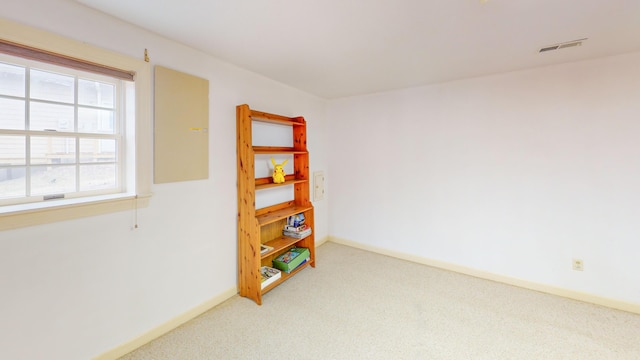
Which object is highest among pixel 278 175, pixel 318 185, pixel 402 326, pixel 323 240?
pixel 278 175

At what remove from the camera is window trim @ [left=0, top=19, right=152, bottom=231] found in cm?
134

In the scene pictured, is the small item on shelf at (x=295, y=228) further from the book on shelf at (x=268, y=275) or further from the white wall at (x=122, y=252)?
the white wall at (x=122, y=252)

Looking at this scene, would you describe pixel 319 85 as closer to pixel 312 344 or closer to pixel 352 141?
pixel 352 141

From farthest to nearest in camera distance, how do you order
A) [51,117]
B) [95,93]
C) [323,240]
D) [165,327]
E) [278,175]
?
[323,240]
[278,175]
[165,327]
[95,93]
[51,117]

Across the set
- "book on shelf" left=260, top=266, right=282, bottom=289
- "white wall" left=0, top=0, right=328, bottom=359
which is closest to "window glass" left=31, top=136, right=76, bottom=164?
"white wall" left=0, top=0, right=328, bottom=359

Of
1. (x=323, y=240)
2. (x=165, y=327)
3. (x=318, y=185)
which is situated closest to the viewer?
(x=165, y=327)

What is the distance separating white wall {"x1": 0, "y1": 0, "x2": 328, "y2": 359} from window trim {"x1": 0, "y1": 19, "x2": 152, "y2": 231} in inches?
2.0

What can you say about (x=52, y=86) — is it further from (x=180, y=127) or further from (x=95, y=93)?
(x=180, y=127)

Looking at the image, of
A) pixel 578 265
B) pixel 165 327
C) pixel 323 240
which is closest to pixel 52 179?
pixel 165 327

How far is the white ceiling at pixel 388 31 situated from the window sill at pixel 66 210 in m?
1.20

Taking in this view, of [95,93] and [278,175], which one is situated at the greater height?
[95,93]

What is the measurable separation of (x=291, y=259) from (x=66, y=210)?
76.5 inches

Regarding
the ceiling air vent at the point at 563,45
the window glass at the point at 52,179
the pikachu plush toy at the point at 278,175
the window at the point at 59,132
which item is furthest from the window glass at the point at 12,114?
the ceiling air vent at the point at 563,45

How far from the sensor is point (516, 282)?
2732mm
